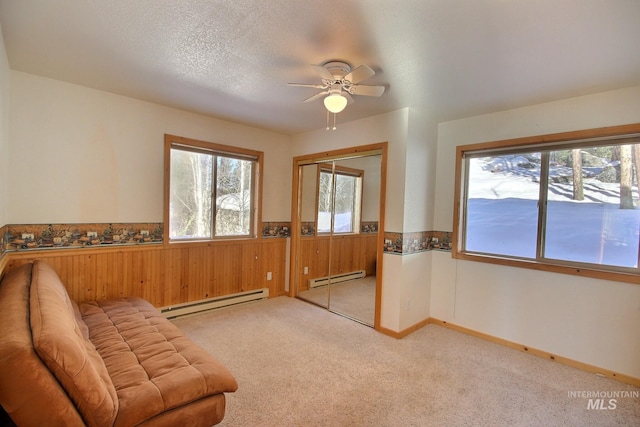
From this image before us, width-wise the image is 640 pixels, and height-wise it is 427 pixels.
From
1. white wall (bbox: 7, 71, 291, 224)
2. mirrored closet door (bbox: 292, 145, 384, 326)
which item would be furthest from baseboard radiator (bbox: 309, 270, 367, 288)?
white wall (bbox: 7, 71, 291, 224)

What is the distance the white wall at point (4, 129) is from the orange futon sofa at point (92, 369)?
580 millimetres

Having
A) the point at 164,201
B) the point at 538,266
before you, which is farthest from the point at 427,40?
the point at 164,201

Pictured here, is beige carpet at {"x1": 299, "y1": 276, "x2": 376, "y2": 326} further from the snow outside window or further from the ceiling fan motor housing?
the ceiling fan motor housing

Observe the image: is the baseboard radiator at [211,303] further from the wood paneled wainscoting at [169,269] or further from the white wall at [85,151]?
the white wall at [85,151]

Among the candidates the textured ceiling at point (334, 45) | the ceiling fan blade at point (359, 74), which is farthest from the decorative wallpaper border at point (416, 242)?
the ceiling fan blade at point (359, 74)

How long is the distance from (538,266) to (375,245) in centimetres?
164

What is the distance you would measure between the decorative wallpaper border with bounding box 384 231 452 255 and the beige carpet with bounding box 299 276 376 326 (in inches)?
21.8

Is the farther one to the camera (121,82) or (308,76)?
(121,82)

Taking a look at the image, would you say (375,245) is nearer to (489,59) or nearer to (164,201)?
(489,59)

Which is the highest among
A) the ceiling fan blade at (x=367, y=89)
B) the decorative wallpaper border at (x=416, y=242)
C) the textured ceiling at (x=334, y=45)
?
the textured ceiling at (x=334, y=45)

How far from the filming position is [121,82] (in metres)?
2.72

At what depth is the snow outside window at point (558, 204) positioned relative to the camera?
2.57 metres

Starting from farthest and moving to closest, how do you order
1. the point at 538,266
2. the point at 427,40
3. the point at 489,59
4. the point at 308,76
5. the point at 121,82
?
the point at 538,266 < the point at 121,82 < the point at 308,76 < the point at 489,59 < the point at 427,40

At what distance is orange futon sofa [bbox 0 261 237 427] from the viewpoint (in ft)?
3.65
